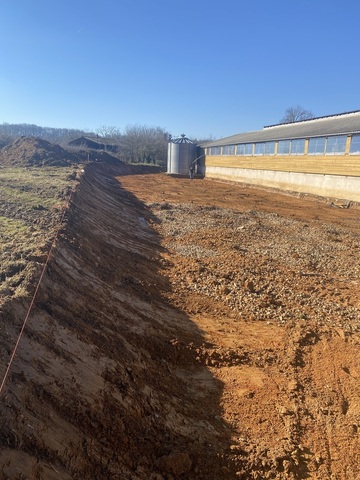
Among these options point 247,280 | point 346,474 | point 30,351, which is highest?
point 30,351

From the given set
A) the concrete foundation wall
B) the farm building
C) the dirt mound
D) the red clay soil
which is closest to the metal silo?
the farm building

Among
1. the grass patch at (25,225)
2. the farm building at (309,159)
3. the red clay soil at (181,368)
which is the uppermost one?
the farm building at (309,159)

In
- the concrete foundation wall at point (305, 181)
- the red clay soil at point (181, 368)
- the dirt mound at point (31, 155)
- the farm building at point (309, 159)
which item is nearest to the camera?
the red clay soil at point (181, 368)

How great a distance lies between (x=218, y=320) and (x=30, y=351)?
4.23 m

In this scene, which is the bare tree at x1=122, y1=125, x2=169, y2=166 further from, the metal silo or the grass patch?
the grass patch

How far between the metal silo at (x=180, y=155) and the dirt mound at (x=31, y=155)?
16293 mm

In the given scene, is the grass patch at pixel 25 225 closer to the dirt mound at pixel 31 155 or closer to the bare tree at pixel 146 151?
the dirt mound at pixel 31 155

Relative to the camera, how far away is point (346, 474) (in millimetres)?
3963

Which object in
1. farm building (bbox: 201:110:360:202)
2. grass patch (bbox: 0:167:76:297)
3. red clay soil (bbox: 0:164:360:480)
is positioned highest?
farm building (bbox: 201:110:360:202)

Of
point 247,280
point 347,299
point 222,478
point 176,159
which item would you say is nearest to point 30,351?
point 222,478

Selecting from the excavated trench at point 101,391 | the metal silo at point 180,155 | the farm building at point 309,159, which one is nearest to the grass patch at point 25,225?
the excavated trench at point 101,391

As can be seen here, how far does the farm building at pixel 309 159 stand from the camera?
71.1 feet

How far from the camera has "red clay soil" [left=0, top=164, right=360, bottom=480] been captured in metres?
3.52

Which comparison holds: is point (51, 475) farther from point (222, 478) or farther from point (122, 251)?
point (122, 251)
